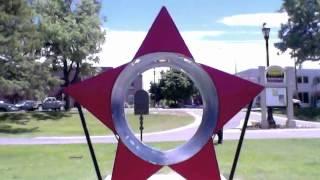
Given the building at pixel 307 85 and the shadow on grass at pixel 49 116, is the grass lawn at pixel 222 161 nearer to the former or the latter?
the shadow on grass at pixel 49 116

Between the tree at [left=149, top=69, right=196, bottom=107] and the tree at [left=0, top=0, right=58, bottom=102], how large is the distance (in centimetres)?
4528

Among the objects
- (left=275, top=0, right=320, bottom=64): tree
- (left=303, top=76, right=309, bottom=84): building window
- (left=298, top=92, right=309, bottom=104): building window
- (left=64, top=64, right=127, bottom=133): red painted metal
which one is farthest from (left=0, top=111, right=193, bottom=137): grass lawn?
(left=303, top=76, right=309, bottom=84): building window

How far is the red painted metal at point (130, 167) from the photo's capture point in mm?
10086

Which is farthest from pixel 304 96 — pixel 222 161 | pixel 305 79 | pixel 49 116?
pixel 222 161

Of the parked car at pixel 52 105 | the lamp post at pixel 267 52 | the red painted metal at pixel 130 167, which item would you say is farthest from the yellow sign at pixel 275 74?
the parked car at pixel 52 105

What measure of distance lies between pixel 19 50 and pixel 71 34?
1679 centimetres

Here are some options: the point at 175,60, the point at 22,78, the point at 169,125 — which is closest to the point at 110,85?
the point at 175,60

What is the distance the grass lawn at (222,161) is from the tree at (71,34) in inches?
1289

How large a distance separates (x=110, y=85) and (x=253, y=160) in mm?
7742

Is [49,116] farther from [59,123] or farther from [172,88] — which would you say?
[172,88]

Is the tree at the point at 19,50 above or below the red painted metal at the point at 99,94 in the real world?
above

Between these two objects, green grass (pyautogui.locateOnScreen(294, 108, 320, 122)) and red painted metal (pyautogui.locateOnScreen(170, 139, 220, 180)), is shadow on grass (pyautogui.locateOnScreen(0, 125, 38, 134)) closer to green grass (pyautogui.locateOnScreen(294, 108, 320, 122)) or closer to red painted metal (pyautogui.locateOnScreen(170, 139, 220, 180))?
green grass (pyautogui.locateOnScreen(294, 108, 320, 122))

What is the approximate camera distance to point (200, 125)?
10469 mm

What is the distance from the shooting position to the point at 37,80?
44.0 metres
